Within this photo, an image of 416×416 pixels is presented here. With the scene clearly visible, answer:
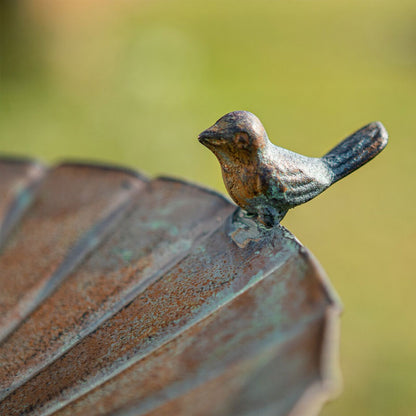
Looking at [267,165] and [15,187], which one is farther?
[15,187]

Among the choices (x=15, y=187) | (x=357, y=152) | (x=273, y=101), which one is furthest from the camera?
(x=273, y=101)

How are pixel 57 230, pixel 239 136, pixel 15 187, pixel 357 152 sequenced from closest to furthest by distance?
1. pixel 239 136
2. pixel 357 152
3. pixel 57 230
4. pixel 15 187

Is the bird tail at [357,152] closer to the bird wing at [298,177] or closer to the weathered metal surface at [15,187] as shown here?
the bird wing at [298,177]

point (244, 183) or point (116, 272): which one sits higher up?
point (244, 183)

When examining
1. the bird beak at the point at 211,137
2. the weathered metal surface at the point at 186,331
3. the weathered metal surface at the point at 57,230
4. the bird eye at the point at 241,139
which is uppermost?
the bird beak at the point at 211,137

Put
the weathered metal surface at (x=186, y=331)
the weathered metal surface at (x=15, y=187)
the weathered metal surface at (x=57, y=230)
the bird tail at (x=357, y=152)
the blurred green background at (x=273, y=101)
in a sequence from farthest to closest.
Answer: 1. the blurred green background at (x=273, y=101)
2. the weathered metal surface at (x=15, y=187)
3. the weathered metal surface at (x=57, y=230)
4. the bird tail at (x=357, y=152)
5. the weathered metal surface at (x=186, y=331)

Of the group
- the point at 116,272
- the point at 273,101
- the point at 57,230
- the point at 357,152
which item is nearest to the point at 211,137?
the point at 357,152

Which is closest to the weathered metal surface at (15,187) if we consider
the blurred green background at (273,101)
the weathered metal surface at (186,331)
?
the weathered metal surface at (186,331)

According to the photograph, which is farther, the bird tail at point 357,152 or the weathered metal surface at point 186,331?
the bird tail at point 357,152

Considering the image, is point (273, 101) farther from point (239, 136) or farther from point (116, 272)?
point (239, 136)

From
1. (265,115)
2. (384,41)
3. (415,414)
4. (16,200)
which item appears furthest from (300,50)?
(16,200)
